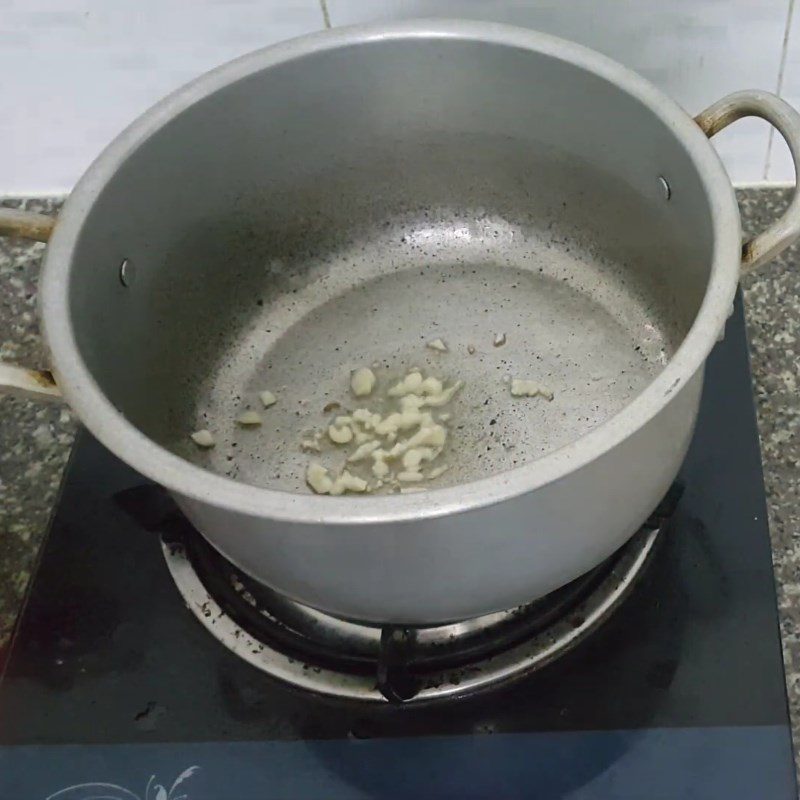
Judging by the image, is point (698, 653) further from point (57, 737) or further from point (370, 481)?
point (57, 737)

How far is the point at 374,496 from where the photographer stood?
37cm

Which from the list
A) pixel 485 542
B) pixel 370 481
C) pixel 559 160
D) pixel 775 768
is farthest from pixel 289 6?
pixel 775 768

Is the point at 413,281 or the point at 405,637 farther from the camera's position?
the point at 413,281

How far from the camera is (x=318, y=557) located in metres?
0.40

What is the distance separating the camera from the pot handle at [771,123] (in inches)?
17.3

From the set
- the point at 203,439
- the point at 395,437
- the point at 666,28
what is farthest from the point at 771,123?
the point at 203,439

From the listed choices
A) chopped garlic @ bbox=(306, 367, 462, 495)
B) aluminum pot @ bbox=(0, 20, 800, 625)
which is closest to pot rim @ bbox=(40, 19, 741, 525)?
aluminum pot @ bbox=(0, 20, 800, 625)

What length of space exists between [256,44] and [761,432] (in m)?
0.43

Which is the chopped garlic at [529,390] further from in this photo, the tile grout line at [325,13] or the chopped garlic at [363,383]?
the tile grout line at [325,13]

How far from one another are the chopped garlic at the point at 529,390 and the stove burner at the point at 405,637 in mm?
118

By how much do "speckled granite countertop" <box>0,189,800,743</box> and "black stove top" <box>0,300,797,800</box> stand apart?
0.05 feet

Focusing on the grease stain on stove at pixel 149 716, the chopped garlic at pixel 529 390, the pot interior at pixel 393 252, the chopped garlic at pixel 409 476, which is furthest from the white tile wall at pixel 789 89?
the grease stain on stove at pixel 149 716

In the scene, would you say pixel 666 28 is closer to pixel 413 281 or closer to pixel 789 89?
pixel 789 89

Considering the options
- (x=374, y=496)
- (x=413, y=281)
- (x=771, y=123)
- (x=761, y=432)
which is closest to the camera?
(x=374, y=496)
